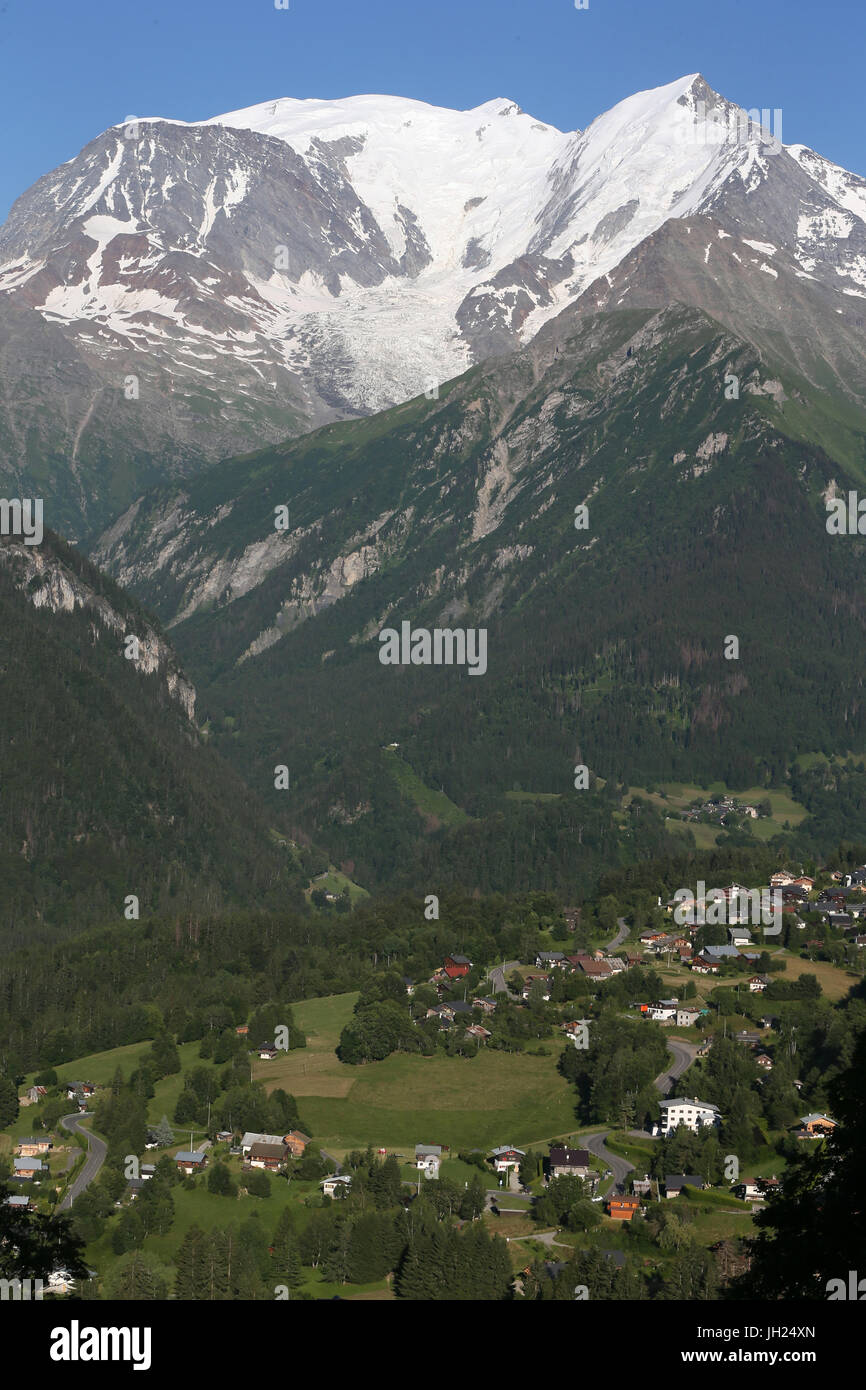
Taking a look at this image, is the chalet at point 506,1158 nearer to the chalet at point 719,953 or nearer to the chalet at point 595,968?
the chalet at point 595,968

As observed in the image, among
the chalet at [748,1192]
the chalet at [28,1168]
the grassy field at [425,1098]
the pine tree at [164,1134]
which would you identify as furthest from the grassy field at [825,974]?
the chalet at [28,1168]

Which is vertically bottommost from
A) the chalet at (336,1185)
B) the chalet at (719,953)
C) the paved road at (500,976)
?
the chalet at (336,1185)

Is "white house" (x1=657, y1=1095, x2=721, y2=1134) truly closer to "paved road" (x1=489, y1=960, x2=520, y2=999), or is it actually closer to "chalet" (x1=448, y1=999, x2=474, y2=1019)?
"chalet" (x1=448, y1=999, x2=474, y2=1019)

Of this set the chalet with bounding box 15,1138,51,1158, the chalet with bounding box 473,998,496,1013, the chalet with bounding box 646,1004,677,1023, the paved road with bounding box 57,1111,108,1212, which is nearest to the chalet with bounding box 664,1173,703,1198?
the chalet with bounding box 646,1004,677,1023
